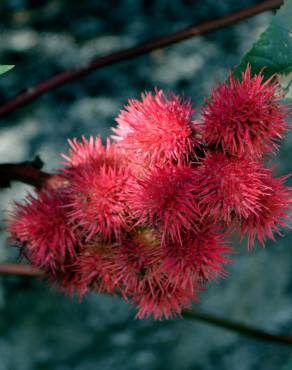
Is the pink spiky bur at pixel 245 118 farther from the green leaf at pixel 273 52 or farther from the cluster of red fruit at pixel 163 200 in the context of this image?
the green leaf at pixel 273 52

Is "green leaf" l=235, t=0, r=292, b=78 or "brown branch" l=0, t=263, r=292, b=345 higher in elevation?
"green leaf" l=235, t=0, r=292, b=78

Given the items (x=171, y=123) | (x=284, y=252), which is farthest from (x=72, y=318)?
(x=171, y=123)

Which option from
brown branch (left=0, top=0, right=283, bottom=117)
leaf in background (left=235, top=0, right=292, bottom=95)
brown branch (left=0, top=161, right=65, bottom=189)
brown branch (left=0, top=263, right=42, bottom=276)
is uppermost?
brown branch (left=0, top=0, right=283, bottom=117)

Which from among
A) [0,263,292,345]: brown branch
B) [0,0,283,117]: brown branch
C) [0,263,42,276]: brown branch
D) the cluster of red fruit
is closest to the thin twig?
[0,263,292,345]: brown branch

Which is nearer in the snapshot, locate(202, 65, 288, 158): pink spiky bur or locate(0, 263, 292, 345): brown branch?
locate(202, 65, 288, 158): pink spiky bur

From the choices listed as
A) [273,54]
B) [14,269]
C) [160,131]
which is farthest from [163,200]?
[14,269]

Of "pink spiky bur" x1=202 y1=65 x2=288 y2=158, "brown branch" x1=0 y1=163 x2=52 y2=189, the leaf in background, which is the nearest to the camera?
"pink spiky bur" x1=202 y1=65 x2=288 y2=158

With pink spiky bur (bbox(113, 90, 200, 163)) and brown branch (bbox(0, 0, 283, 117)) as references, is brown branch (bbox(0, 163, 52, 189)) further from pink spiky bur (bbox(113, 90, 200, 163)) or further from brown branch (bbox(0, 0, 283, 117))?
brown branch (bbox(0, 0, 283, 117))
